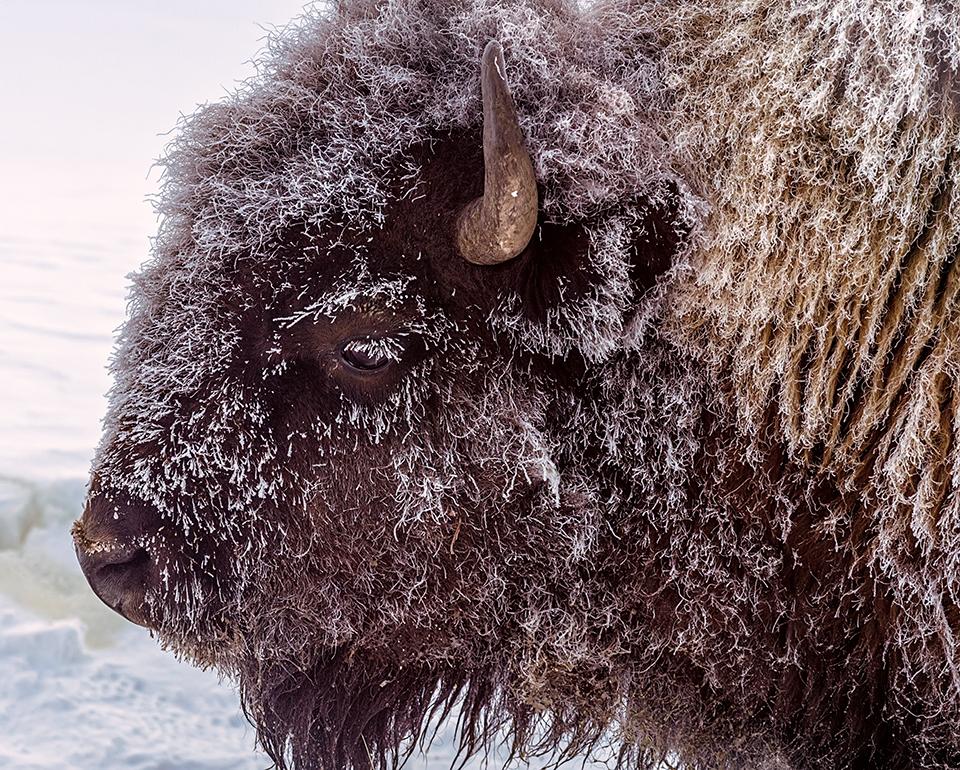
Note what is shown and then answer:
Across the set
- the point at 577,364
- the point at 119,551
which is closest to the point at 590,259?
the point at 577,364

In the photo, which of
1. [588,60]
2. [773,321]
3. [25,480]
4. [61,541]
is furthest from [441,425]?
[25,480]

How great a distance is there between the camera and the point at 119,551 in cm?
207

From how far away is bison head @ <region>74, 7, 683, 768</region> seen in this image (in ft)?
6.70

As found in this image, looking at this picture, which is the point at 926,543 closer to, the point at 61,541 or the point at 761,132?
the point at 761,132

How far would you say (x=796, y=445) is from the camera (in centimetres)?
202

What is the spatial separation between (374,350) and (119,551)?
25.4 inches

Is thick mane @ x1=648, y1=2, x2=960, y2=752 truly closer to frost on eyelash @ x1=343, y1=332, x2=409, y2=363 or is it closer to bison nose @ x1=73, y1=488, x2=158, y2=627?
frost on eyelash @ x1=343, y1=332, x2=409, y2=363

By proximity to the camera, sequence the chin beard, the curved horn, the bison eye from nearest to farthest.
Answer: the curved horn < the bison eye < the chin beard

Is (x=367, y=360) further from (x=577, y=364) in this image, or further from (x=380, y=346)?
(x=577, y=364)

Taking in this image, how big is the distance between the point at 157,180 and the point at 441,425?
0.85 m

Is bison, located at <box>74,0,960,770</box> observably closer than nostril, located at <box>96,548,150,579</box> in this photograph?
Yes

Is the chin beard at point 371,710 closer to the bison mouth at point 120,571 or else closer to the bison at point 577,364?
the bison at point 577,364

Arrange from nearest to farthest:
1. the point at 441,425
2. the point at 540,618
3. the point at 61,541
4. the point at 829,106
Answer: the point at 829,106 < the point at 441,425 < the point at 540,618 < the point at 61,541

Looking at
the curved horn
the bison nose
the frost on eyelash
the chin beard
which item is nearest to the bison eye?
the frost on eyelash
